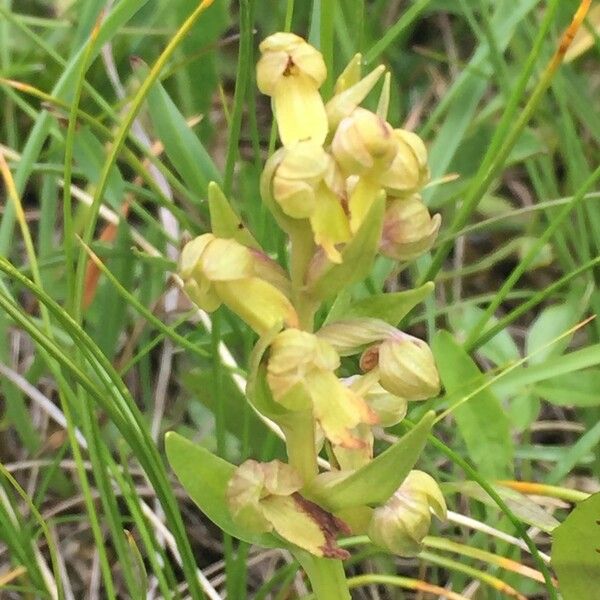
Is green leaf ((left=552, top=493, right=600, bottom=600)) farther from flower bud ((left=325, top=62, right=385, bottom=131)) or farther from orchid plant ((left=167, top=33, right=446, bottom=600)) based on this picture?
flower bud ((left=325, top=62, right=385, bottom=131))

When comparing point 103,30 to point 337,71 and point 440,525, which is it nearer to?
point 337,71

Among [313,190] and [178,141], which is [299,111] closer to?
[313,190]

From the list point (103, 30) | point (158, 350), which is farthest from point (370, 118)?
point (158, 350)

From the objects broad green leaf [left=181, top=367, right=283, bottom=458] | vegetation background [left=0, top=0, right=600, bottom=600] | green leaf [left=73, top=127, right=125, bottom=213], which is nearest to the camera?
vegetation background [left=0, top=0, right=600, bottom=600]

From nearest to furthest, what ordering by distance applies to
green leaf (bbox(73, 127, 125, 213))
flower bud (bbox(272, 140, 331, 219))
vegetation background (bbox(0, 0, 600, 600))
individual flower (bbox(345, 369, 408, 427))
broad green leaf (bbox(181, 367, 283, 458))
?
flower bud (bbox(272, 140, 331, 219)), individual flower (bbox(345, 369, 408, 427)), vegetation background (bbox(0, 0, 600, 600)), broad green leaf (bbox(181, 367, 283, 458)), green leaf (bbox(73, 127, 125, 213))

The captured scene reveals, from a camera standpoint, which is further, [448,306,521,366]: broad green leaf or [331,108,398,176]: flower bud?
[448,306,521,366]: broad green leaf

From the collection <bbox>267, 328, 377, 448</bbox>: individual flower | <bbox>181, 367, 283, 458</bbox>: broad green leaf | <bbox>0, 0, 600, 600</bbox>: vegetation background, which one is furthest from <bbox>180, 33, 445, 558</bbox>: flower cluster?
<bbox>181, 367, 283, 458</bbox>: broad green leaf
